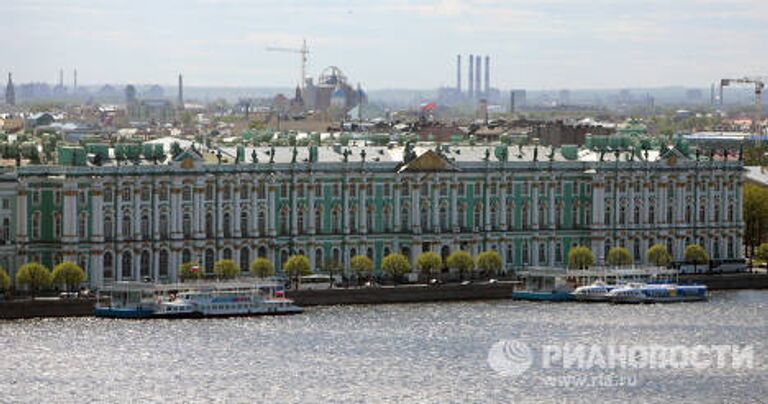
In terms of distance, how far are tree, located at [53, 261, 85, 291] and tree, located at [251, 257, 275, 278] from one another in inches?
196

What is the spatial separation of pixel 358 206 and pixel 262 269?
4.70m

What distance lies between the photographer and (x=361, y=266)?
205 ft

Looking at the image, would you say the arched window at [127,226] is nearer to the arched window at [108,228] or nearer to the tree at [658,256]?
the arched window at [108,228]

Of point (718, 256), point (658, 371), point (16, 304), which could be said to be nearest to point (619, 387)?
point (658, 371)

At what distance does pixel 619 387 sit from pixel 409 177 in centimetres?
2072

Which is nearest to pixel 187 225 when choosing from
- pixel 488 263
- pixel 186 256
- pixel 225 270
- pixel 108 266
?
pixel 186 256

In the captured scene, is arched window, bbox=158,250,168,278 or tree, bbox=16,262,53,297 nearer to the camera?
tree, bbox=16,262,53,297

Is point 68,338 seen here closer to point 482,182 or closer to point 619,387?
point 619,387

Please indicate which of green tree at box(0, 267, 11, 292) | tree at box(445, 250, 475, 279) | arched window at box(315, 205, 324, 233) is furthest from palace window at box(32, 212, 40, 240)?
tree at box(445, 250, 475, 279)

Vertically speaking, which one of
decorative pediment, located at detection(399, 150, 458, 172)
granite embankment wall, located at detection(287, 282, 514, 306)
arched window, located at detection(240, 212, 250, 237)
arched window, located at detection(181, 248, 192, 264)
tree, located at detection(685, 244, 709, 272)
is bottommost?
granite embankment wall, located at detection(287, 282, 514, 306)

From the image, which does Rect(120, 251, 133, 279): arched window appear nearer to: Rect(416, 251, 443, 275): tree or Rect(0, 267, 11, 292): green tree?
Rect(0, 267, 11, 292): green tree

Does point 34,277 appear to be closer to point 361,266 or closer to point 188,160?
point 188,160

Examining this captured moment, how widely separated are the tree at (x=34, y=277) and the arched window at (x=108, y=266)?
2997mm

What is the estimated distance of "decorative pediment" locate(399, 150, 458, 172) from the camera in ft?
215
